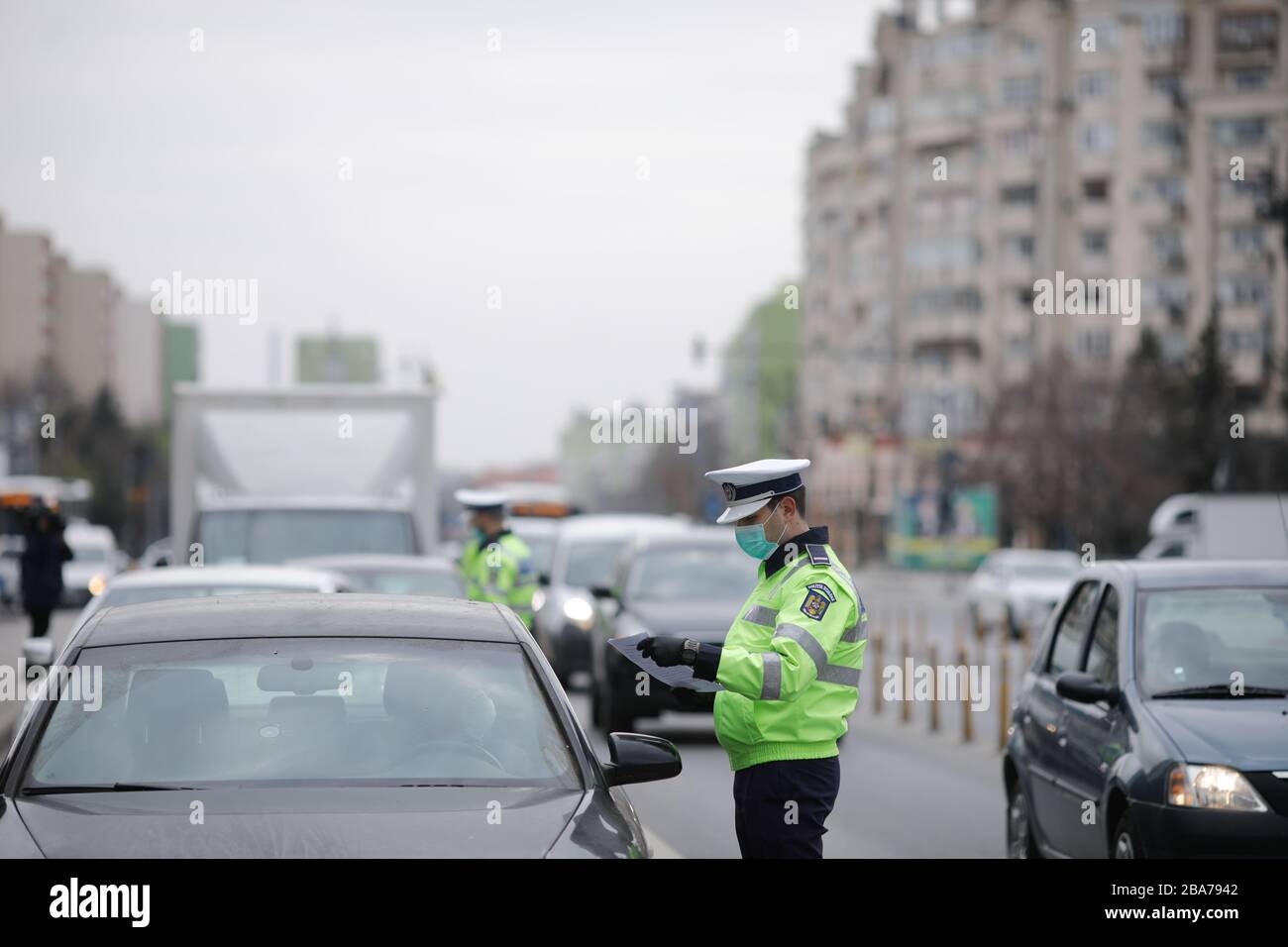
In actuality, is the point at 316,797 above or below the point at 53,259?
below

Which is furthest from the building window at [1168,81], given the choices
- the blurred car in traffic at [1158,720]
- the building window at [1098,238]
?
the blurred car in traffic at [1158,720]

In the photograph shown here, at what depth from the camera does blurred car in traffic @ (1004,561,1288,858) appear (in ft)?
23.9

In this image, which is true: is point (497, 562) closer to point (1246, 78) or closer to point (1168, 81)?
point (1168, 81)

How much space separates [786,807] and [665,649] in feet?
1.89

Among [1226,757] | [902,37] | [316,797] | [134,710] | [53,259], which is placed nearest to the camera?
[316,797]

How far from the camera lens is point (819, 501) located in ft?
344

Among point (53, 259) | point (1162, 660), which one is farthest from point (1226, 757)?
point (53, 259)

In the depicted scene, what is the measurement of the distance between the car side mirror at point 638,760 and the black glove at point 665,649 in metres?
0.23

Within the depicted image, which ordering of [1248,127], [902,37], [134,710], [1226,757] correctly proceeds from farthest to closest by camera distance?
[902,37] < [1248,127] < [1226,757] < [134,710]

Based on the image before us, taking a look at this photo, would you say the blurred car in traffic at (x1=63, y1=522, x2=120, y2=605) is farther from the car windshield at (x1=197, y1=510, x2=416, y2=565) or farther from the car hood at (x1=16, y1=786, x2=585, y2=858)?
the car hood at (x1=16, y1=786, x2=585, y2=858)

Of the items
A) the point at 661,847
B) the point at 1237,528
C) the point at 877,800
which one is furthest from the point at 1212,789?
Answer: the point at 1237,528

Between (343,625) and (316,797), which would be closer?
(316,797)

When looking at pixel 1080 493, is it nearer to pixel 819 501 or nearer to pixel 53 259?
pixel 819 501

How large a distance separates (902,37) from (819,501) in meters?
23.9
